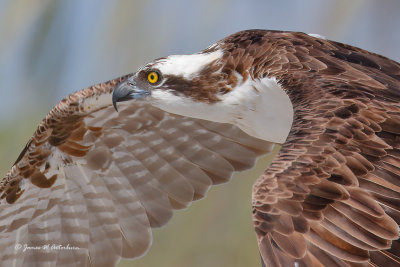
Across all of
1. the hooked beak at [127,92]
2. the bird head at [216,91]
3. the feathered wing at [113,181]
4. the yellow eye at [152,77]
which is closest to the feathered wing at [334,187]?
the bird head at [216,91]

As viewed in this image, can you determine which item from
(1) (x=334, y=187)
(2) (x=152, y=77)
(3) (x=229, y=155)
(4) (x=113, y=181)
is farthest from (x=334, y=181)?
(4) (x=113, y=181)

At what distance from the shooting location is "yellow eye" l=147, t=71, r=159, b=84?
5818 mm

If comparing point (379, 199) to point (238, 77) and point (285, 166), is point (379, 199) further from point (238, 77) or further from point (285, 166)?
point (238, 77)

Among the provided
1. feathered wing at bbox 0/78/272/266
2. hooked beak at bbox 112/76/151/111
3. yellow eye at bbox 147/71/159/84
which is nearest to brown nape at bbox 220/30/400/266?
yellow eye at bbox 147/71/159/84

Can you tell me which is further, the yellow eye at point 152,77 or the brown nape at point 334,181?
the yellow eye at point 152,77

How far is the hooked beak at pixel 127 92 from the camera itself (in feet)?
19.3

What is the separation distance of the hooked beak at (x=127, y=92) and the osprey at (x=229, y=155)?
0.01 meters

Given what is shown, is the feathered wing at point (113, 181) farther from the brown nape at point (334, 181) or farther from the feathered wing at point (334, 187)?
the feathered wing at point (334, 187)

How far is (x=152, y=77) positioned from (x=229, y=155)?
4.34ft

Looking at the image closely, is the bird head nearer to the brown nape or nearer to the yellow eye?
the yellow eye

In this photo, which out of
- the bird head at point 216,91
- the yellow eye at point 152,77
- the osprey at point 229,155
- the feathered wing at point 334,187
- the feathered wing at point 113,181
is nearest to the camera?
the feathered wing at point 334,187

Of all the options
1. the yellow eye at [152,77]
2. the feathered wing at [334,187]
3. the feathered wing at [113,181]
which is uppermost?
the feathered wing at [334,187]

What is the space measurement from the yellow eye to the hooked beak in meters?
0.10

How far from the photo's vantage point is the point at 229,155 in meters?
6.77
